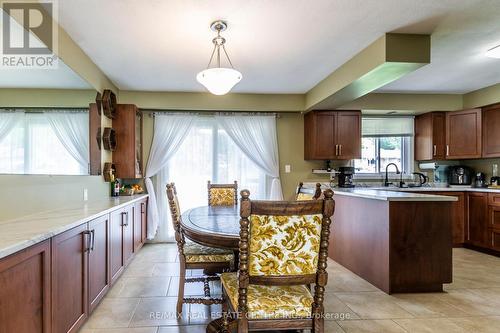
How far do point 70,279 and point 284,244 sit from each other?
143 centimetres

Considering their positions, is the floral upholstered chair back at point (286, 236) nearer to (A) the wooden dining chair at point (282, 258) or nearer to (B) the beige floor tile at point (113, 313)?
(A) the wooden dining chair at point (282, 258)

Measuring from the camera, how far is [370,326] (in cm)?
229

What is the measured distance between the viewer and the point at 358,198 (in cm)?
338

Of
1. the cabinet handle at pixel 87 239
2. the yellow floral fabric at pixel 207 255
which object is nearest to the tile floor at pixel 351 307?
the yellow floral fabric at pixel 207 255

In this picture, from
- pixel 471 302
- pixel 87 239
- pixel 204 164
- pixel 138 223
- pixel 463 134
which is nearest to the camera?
pixel 87 239

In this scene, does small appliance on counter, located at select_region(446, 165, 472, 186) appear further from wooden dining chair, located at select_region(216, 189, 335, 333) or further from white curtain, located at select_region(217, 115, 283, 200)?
wooden dining chair, located at select_region(216, 189, 335, 333)

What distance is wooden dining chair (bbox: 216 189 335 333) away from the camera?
4.75 ft

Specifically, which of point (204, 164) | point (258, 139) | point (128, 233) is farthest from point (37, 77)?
point (258, 139)

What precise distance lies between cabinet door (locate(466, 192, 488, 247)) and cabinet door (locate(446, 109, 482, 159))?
0.66m

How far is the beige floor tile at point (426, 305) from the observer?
98.6 inches

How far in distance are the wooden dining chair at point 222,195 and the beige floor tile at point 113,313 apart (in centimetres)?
154

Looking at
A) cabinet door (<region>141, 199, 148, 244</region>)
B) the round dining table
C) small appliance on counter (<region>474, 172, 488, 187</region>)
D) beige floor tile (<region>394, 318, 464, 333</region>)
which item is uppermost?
small appliance on counter (<region>474, 172, 488, 187</region>)

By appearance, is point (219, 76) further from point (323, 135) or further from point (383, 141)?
point (383, 141)

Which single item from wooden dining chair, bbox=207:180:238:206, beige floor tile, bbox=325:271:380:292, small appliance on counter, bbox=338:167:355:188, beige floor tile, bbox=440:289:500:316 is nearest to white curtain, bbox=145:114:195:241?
wooden dining chair, bbox=207:180:238:206
